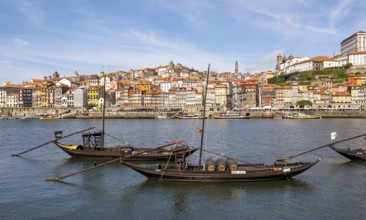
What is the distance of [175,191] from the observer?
18.0 m

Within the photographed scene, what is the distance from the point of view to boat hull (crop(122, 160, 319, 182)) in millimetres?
18766

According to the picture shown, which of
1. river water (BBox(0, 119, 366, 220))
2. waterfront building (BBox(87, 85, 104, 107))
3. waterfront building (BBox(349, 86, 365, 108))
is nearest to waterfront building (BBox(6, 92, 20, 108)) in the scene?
waterfront building (BBox(87, 85, 104, 107))

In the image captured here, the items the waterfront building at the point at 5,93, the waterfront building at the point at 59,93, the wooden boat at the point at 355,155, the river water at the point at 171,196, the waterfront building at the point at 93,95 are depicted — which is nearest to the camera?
the river water at the point at 171,196

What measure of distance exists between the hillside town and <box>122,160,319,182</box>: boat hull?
3162 inches

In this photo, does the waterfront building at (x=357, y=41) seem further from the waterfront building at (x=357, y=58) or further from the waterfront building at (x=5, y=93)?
the waterfront building at (x=5, y=93)

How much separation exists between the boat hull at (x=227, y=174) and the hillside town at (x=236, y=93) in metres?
80.3

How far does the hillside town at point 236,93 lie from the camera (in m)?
98.2

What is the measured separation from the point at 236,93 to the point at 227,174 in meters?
99.8

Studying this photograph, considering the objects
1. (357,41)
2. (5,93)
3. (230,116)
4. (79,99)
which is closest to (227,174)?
(230,116)

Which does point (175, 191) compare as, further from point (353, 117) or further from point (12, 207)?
point (353, 117)

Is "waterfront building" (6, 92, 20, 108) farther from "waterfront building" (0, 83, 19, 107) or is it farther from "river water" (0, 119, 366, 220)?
"river water" (0, 119, 366, 220)

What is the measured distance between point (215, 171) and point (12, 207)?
908 cm

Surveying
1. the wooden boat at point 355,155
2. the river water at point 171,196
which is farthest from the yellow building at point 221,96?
the river water at point 171,196

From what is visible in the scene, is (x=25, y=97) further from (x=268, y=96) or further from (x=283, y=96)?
(x=283, y=96)
